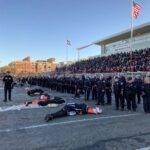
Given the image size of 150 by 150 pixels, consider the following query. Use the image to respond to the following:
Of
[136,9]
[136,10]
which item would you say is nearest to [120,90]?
[136,10]

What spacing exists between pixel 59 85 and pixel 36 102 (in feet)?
56.2

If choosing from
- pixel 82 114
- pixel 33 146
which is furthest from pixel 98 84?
pixel 33 146

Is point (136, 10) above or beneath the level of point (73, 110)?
above

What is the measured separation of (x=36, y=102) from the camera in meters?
20.6

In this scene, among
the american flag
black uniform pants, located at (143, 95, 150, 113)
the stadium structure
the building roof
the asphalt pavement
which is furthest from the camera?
the building roof

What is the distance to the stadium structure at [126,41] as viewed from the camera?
5721 centimetres

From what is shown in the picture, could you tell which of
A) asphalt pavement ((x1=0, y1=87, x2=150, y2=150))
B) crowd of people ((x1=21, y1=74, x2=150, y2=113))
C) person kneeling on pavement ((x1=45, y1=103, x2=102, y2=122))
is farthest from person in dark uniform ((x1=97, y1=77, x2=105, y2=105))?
asphalt pavement ((x1=0, y1=87, x2=150, y2=150))

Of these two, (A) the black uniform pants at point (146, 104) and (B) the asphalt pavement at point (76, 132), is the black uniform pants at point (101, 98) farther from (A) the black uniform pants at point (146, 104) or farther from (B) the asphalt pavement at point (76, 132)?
(B) the asphalt pavement at point (76, 132)

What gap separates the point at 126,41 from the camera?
219ft

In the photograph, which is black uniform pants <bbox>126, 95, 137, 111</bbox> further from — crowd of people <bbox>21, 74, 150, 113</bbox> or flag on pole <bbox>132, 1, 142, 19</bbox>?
flag on pole <bbox>132, 1, 142, 19</bbox>

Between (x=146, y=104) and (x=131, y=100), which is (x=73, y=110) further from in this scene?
(x=131, y=100)

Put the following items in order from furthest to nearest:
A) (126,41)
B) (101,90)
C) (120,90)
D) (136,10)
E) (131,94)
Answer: (126,41) → (136,10) → (101,90) → (120,90) → (131,94)

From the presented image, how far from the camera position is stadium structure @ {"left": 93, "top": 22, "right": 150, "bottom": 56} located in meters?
57.2

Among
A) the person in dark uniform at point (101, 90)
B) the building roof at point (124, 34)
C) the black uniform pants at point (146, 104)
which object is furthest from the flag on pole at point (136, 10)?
the black uniform pants at point (146, 104)
